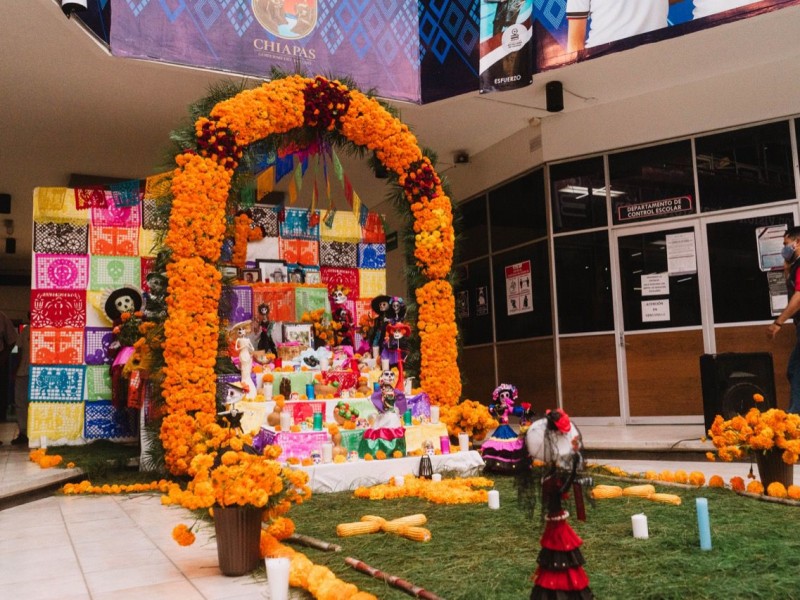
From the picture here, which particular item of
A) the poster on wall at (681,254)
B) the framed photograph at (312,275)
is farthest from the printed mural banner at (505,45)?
the framed photograph at (312,275)

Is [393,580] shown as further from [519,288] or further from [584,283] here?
[519,288]

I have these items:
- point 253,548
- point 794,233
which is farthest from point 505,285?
point 253,548

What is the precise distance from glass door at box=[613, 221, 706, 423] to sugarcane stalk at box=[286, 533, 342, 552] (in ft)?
19.8

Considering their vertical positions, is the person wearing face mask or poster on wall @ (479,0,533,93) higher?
poster on wall @ (479,0,533,93)

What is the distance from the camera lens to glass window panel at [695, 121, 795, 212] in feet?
26.2

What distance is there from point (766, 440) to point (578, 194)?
5588 mm

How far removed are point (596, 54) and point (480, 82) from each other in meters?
1.32

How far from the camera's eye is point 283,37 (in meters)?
7.57

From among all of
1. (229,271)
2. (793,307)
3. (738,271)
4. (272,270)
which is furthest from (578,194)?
(229,271)

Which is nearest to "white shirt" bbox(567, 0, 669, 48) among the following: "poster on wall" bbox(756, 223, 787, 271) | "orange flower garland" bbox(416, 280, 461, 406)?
"poster on wall" bbox(756, 223, 787, 271)

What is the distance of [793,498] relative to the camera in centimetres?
420

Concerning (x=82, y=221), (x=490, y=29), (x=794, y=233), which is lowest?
(x=794, y=233)

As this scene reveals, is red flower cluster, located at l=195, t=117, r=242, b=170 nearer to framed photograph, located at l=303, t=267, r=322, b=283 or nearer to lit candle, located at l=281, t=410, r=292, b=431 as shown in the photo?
lit candle, located at l=281, t=410, r=292, b=431

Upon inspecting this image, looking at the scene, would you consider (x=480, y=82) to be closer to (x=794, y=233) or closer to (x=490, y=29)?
(x=490, y=29)
